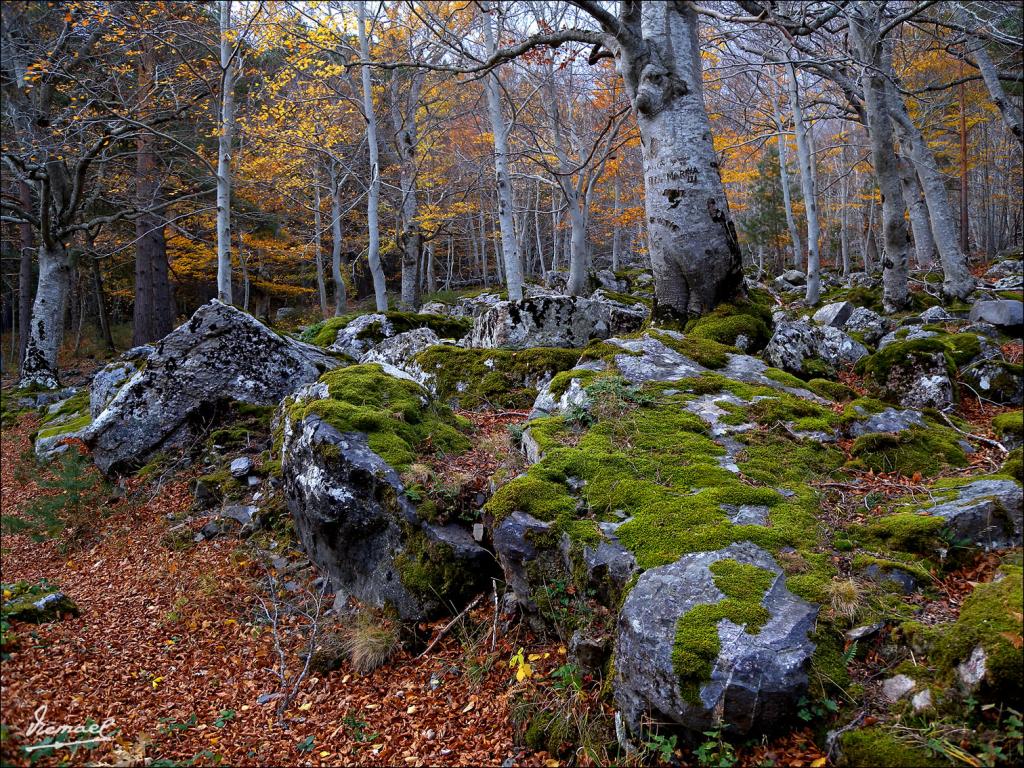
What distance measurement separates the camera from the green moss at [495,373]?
724 cm

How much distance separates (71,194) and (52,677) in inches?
574

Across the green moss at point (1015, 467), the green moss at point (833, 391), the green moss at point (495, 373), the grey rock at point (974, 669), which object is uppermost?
the green moss at point (495, 373)

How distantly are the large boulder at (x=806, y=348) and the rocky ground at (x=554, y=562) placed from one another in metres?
0.04

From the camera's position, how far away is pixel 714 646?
9.04ft

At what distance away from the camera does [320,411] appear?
528 centimetres

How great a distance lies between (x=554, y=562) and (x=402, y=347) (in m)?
6.31

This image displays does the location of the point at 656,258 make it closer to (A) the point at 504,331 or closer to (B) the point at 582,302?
(B) the point at 582,302

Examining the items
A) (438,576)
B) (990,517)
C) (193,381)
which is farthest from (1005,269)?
(193,381)

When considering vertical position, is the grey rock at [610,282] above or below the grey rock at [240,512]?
above

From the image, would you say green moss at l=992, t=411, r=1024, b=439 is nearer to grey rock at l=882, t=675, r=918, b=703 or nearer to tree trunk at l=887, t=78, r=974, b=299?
grey rock at l=882, t=675, r=918, b=703

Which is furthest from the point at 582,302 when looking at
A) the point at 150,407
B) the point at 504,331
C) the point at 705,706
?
the point at 705,706

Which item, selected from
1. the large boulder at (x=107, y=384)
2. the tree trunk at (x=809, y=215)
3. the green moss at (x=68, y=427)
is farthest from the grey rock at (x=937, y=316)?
the green moss at (x=68, y=427)

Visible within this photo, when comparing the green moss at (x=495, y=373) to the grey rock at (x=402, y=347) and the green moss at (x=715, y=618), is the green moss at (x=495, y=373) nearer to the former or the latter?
the grey rock at (x=402, y=347)

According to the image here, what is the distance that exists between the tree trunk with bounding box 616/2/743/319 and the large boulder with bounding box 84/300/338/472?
201 inches
